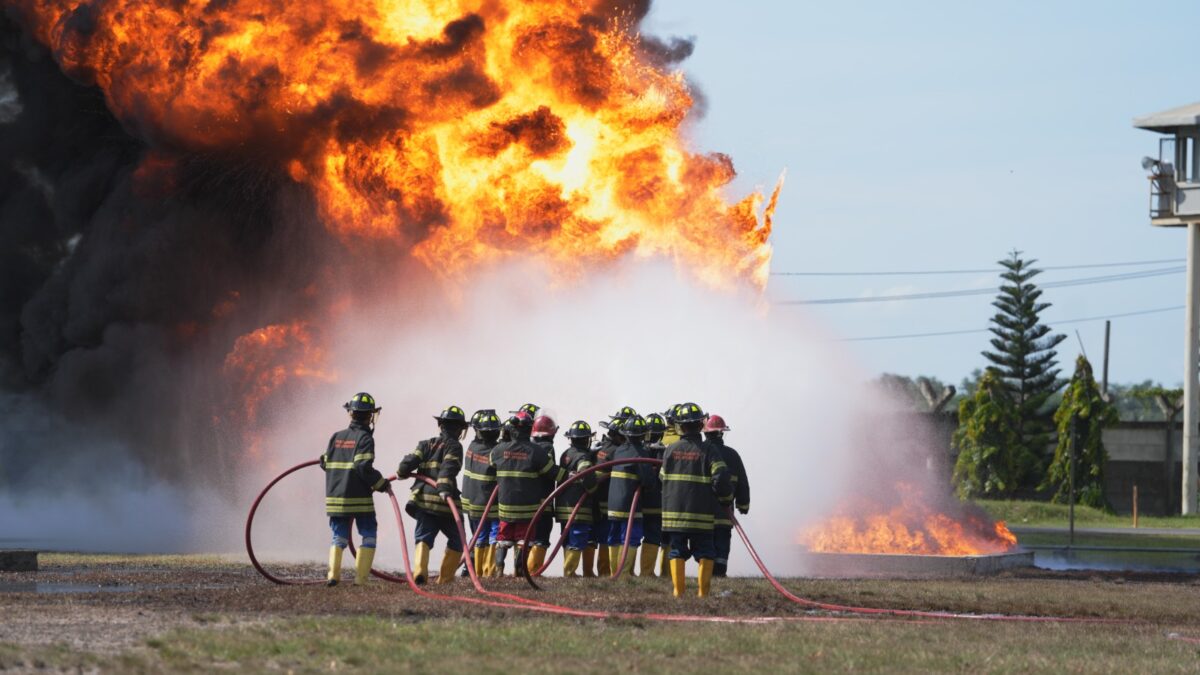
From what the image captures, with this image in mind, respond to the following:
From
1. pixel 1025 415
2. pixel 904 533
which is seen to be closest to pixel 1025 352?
pixel 1025 415

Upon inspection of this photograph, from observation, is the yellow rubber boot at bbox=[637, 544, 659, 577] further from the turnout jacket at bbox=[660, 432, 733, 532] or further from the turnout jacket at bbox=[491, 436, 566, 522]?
the turnout jacket at bbox=[660, 432, 733, 532]

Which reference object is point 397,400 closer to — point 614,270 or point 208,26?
point 614,270

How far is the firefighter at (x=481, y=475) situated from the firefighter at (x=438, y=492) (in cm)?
38

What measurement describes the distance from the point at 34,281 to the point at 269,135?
892 centimetres

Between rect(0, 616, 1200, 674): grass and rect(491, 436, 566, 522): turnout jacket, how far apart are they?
14.8 ft

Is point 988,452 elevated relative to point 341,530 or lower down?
elevated

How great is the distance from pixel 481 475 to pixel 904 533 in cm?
926

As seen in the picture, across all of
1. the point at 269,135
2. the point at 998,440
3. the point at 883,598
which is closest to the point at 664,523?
the point at 883,598

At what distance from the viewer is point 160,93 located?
93.6 feet

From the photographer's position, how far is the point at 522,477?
18.4m

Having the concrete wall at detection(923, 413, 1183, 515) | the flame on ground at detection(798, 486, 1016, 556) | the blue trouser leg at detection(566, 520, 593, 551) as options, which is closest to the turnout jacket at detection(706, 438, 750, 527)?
the blue trouser leg at detection(566, 520, 593, 551)

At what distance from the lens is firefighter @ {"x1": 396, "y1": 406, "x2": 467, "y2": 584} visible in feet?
57.9

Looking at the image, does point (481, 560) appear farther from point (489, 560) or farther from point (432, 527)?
point (432, 527)

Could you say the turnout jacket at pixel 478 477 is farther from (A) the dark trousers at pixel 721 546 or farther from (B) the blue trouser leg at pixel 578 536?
(A) the dark trousers at pixel 721 546
